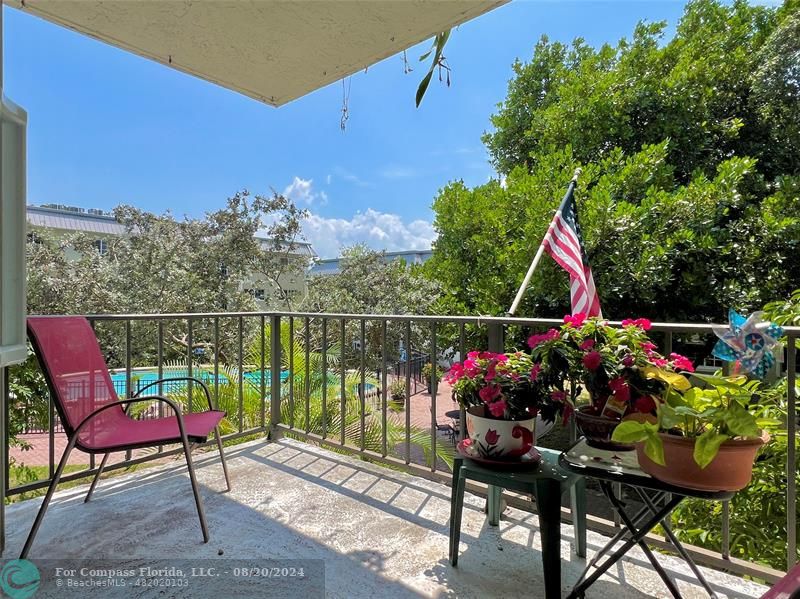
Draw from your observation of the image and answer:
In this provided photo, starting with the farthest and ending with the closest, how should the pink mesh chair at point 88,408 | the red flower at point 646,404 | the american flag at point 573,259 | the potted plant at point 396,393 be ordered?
the potted plant at point 396,393 → the american flag at point 573,259 → the pink mesh chair at point 88,408 → the red flower at point 646,404

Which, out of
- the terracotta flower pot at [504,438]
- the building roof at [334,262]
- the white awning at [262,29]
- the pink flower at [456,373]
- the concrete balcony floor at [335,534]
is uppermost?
the white awning at [262,29]

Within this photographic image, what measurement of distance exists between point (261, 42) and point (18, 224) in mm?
1386

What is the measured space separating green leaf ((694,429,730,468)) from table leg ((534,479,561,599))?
18.5 inches

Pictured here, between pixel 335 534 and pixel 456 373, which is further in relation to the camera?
pixel 335 534

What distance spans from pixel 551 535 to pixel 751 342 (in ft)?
2.81

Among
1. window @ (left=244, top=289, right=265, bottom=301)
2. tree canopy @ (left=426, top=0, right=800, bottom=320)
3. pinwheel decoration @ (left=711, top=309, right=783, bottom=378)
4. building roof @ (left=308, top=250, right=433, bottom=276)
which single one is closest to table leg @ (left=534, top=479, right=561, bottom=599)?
pinwheel decoration @ (left=711, top=309, right=783, bottom=378)

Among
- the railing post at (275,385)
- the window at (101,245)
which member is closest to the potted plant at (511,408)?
the railing post at (275,385)

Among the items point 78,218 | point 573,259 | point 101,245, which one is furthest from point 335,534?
point 78,218

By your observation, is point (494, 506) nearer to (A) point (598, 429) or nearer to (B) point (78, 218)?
(A) point (598, 429)

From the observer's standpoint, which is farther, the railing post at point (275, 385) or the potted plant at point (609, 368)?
the railing post at point (275, 385)

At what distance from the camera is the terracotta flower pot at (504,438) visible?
151cm

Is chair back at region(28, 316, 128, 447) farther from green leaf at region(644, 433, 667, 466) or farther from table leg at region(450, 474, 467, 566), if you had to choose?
green leaf at region(644, 433, 667, 466)

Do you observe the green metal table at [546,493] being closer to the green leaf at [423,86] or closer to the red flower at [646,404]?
the red flower at [646,404]

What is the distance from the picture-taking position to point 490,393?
152 centimetres
